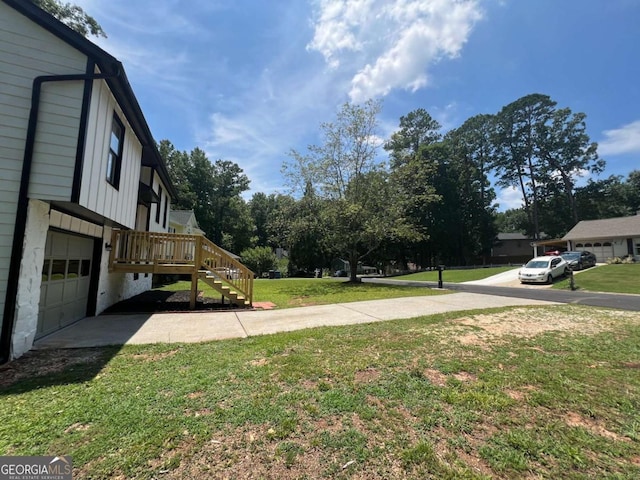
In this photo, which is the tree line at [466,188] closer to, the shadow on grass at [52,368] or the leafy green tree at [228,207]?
the leafy green tree at [228,207]

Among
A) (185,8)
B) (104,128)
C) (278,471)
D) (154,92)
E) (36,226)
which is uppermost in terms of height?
(185,8)

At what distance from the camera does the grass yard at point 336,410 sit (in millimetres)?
2242

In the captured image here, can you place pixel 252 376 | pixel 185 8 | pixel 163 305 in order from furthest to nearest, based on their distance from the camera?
pixel 163 305, pixel 185 8, pixel 252 376

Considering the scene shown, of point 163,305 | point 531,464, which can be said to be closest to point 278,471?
point 531,464

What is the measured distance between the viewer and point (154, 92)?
9.52m

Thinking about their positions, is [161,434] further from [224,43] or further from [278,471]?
[224,43]

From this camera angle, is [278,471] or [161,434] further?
[161,434]

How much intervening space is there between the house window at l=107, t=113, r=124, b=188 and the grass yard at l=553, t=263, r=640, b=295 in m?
20.5

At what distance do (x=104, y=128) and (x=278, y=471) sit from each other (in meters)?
6.73

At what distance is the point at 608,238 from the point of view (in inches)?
1081

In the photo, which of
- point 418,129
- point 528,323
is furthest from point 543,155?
point 528,323

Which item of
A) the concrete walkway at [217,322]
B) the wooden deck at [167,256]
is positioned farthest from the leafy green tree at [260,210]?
the concrete walkway at [217,322]

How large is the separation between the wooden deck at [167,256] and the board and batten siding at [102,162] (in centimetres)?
117

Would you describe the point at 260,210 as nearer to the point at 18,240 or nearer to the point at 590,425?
the point at 18,240
